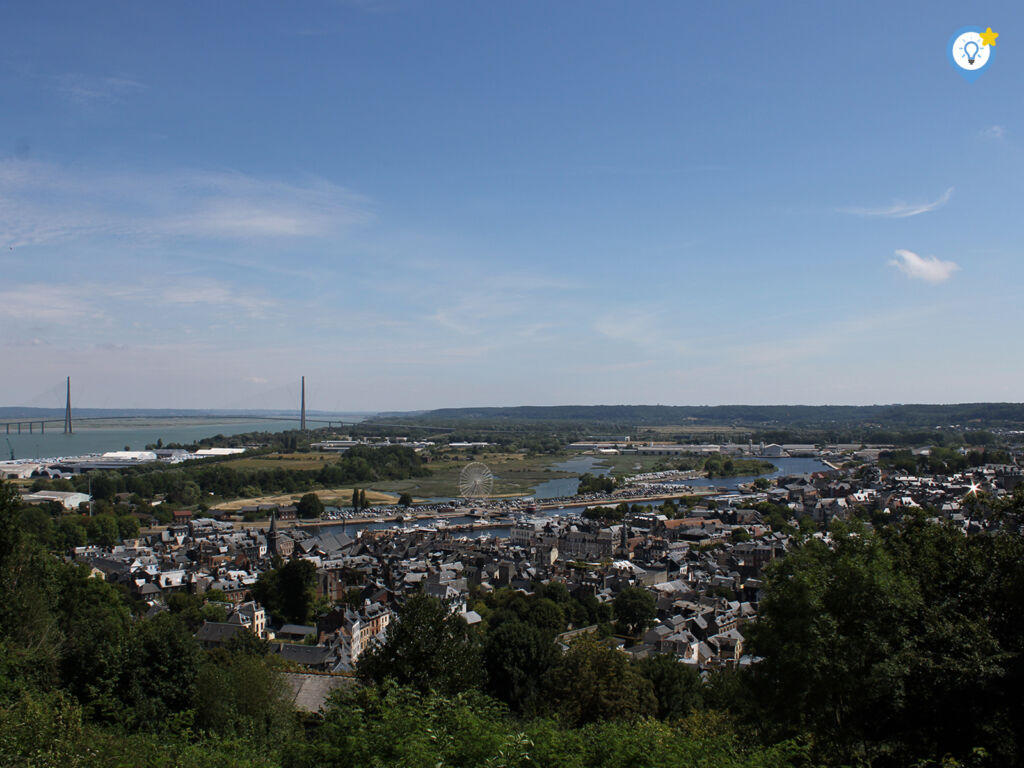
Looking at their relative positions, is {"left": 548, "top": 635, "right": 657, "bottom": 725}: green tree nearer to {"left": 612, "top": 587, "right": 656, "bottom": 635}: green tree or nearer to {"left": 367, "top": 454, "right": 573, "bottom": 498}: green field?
{"left": 612, "top": 587, "right": 656, "bottom": 635}: green tree

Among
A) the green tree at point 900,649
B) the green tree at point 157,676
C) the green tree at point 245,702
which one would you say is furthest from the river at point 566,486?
the green tree at point 900,649

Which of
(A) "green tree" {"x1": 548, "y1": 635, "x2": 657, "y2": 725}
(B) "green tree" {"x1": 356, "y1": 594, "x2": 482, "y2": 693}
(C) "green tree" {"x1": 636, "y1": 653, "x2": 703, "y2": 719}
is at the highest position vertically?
(B) "green tree" {"x1": 356, "y1": 594, "x2": 482, "y2": 693}

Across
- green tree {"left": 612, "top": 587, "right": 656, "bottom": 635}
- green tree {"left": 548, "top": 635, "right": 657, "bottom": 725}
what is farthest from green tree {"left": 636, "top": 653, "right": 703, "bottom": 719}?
green tree {"left": 612, "top": 587, "right": 656, "bottom": 635}

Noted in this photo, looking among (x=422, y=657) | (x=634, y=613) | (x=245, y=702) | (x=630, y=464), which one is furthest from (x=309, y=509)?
(x=630, y=464)

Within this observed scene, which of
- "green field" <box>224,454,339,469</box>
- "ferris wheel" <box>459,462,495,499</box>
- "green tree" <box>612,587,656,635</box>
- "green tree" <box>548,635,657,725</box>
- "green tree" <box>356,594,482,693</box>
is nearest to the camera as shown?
"green tree" <box>356,594,482,693</box>

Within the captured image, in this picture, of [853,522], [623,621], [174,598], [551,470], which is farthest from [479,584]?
[551,470]

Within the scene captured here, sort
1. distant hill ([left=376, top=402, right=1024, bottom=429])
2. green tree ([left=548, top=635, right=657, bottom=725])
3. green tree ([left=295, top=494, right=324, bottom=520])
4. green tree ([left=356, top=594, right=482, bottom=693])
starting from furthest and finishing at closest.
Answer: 1. distant hill ([left=376, top=402, right=1024, bottom=429])
2. green tree ([left=295, top=494, right=324, bottom=520])
3. green tree ([left=548, top=635, right=657, bottom=725])
4. green tree ([left=356, top=594, right=482, bottom=693])

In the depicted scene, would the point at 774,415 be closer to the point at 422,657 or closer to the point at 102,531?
the point at 102,531
